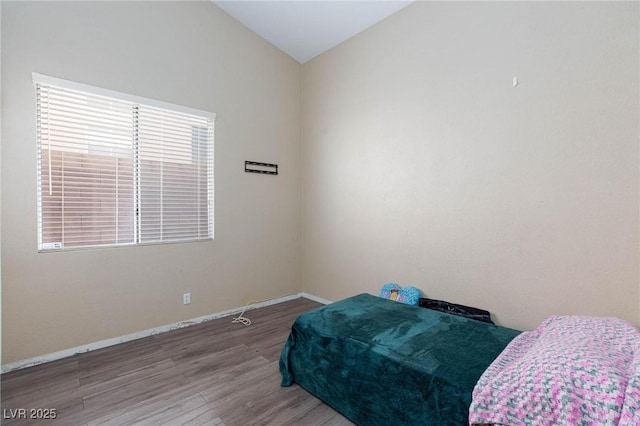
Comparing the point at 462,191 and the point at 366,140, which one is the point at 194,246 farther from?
the point at 462,191

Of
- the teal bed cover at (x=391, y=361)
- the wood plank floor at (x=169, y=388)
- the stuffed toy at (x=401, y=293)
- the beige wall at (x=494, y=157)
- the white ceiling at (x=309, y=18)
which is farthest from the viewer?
the white ceiling at (x=309, y=18)

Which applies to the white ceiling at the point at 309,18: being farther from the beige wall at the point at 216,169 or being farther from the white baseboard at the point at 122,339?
the white baseboard at the point at 122,339

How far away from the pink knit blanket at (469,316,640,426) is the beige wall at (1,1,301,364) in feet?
9.53

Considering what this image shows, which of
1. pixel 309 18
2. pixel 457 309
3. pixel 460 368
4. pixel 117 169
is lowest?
pixel 457 309

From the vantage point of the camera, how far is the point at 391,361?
1570 millimetres

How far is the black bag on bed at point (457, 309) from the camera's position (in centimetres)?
240

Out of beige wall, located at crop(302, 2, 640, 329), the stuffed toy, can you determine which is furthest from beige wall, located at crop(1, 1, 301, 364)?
the stuffed toy

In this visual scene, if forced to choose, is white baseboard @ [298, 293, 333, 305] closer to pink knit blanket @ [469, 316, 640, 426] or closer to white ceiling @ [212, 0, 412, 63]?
pink knit blanket @ [469, 316, 640, 426]

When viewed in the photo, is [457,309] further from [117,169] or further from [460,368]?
[117,169]

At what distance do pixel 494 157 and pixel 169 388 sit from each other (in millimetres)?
3112

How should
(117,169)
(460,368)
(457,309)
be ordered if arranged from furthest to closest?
(117,169) < (457,309) < (460,368)

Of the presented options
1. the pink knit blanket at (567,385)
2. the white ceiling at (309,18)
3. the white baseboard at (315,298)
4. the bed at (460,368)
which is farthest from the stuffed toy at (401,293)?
the white ceiling at (309,18)

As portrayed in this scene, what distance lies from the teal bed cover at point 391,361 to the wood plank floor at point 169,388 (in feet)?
0.65

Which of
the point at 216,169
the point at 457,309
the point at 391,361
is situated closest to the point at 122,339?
the point at 216,169
